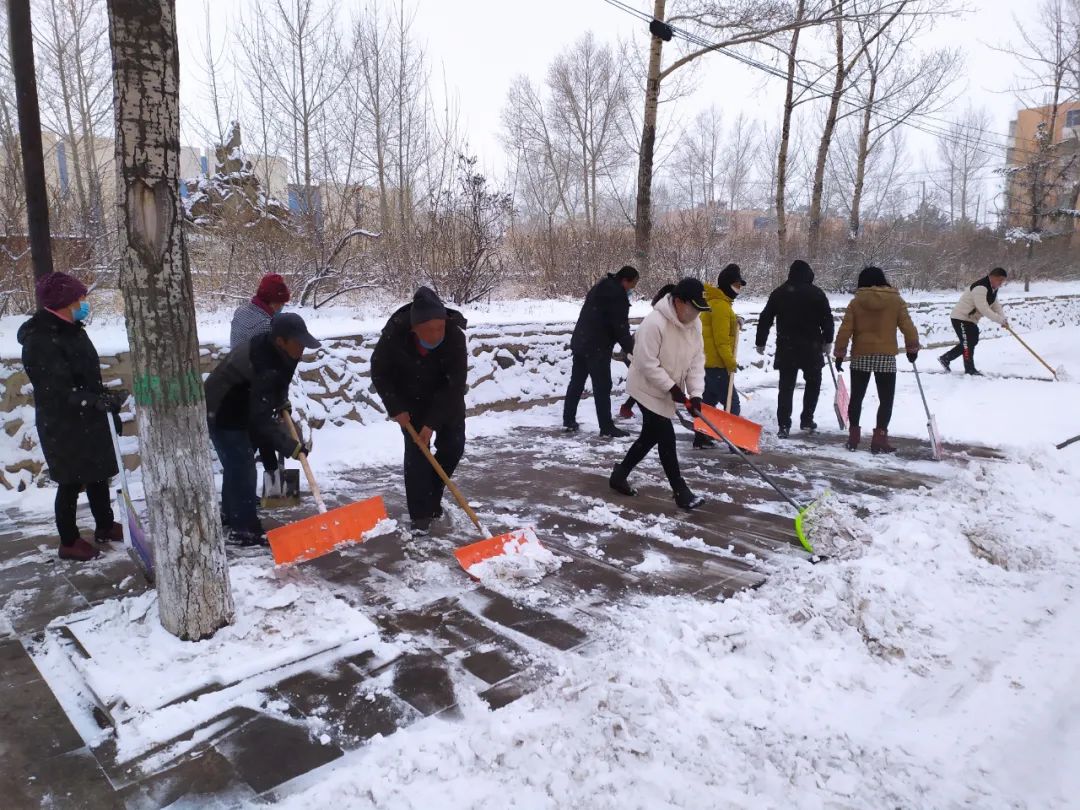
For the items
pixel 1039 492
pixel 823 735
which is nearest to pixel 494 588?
pixel 823 735

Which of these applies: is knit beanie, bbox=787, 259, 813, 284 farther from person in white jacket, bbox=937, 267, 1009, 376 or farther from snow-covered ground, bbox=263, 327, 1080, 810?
person in white jacket, bbox=937, 267, 1009, 376

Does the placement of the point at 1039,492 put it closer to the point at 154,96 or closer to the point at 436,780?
the point at 436,780

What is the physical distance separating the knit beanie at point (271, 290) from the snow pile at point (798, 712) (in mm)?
3152

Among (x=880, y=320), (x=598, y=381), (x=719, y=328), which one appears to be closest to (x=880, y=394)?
(x=880, y=320)

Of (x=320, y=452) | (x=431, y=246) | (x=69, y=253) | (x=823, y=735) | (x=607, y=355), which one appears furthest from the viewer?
(x=431, y=246)

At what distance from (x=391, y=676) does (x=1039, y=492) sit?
5163mm

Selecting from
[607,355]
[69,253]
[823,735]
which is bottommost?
[823,735]

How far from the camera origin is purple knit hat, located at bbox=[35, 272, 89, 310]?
3.93 m

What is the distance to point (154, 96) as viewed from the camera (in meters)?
2.84

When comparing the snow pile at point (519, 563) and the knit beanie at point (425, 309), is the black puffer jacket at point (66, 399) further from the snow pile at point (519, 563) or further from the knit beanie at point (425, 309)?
the snow pile at point (519, 563)

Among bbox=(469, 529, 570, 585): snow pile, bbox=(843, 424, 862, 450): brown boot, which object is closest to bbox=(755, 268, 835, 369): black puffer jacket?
bbox=(843, 424, 862, 450): brown boot

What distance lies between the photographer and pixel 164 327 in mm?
2975

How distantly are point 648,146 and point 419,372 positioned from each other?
9778 mm

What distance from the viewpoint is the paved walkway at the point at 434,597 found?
2.44 meters
